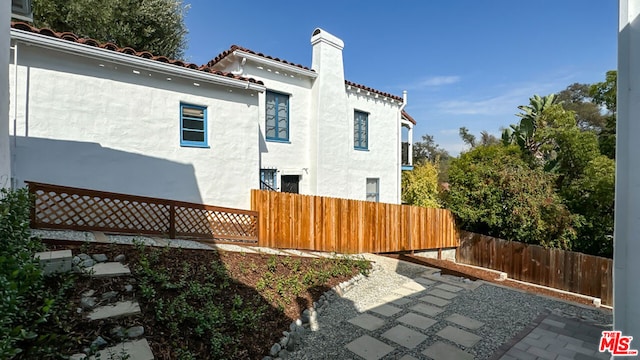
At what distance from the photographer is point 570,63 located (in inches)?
331

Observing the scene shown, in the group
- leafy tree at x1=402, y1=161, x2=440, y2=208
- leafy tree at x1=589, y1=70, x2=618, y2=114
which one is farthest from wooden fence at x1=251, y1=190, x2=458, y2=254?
leafy tree at x1=589, y1=70, x2=618, y2=114

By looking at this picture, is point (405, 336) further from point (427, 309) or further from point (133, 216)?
point (133, 216)

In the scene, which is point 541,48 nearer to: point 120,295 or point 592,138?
point 592,138

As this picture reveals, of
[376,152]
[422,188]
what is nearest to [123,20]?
[376,152]

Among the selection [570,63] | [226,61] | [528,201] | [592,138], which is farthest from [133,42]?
[592,138]

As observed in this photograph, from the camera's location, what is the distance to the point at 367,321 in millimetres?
4531

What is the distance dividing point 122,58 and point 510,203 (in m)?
12.2

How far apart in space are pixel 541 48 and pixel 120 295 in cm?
1183

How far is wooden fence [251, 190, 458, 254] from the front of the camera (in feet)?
26.3

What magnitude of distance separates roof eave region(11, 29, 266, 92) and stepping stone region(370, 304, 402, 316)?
650 cm

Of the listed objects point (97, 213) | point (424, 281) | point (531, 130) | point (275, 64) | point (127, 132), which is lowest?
point (424, 281)

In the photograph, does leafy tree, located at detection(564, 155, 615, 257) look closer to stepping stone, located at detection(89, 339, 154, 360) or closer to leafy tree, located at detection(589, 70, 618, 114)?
leafy tree, located at detection(589, 70, 618, 114)

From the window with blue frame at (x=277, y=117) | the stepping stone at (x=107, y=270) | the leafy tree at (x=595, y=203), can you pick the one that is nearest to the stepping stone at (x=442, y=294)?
the stepping stone at (x=107, y=270)

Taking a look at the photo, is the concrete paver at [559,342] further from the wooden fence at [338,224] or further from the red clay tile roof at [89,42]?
the red clay tile roof at [89,42]
